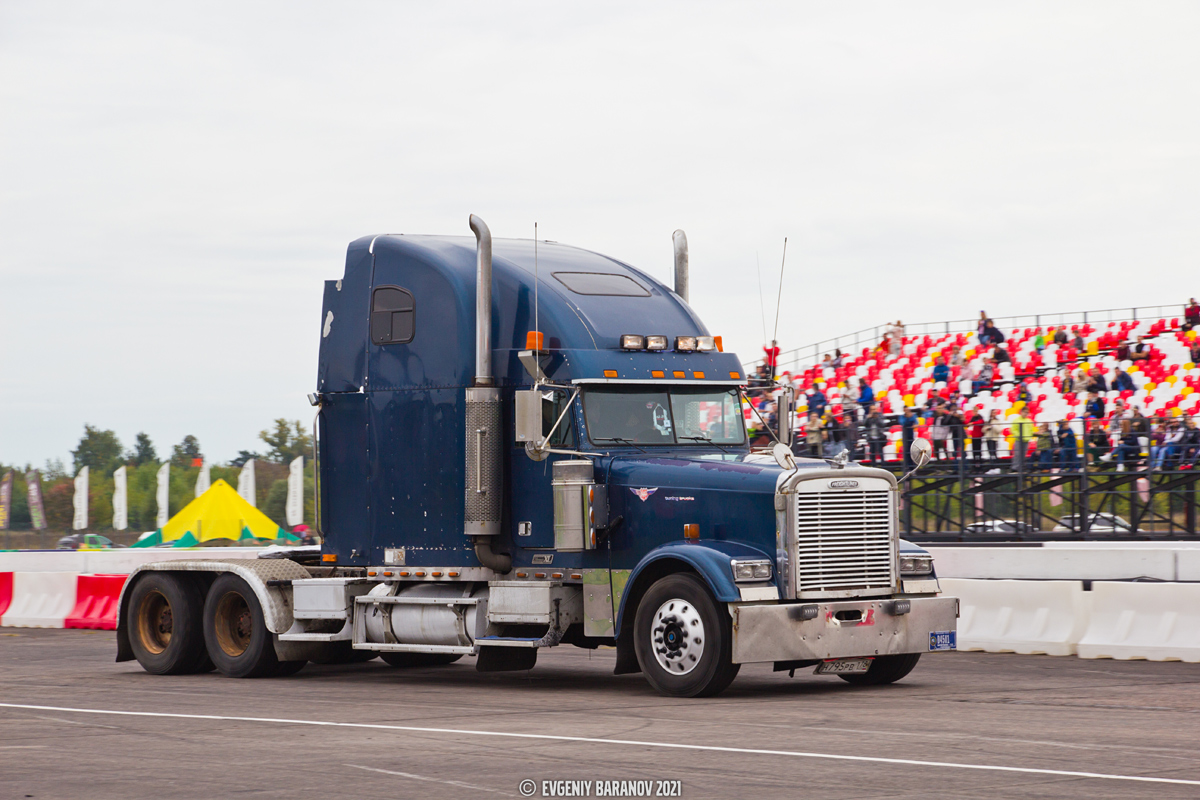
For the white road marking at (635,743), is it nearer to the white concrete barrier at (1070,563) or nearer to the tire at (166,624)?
the tire at (166,624)

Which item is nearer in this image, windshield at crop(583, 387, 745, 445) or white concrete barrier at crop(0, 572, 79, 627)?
windshield at crop(583, 387, 745, 445)

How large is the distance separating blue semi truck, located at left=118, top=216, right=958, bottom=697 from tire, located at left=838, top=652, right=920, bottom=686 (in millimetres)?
21

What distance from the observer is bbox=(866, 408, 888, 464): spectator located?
1176 inches

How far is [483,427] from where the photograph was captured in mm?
13781

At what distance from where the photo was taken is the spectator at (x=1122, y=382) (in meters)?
30.1

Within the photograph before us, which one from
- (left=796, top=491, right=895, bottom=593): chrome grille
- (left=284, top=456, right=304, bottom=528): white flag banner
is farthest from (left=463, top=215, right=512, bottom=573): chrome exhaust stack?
(left=284, top=456, right=304, bottom=528): white flag banner

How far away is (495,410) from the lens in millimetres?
13812

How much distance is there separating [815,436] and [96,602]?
14.1m

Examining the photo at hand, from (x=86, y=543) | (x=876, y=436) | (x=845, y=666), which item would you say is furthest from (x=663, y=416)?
(x=86, y=543)

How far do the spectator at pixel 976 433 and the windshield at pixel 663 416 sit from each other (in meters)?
14.9

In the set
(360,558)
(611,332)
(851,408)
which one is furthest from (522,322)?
(851,408)

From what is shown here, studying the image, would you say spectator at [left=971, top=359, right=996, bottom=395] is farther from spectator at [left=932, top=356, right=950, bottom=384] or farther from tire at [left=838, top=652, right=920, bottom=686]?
tire at [left=838, top=652, right=920, bottom=686]

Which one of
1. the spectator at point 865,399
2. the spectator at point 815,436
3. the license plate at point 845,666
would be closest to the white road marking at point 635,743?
the license plate at point 845,666

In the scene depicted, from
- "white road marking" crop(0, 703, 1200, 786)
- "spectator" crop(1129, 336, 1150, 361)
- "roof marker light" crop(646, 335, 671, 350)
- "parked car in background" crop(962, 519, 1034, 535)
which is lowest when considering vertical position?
"white road marking" crop(0, 703, 1200, 786)
